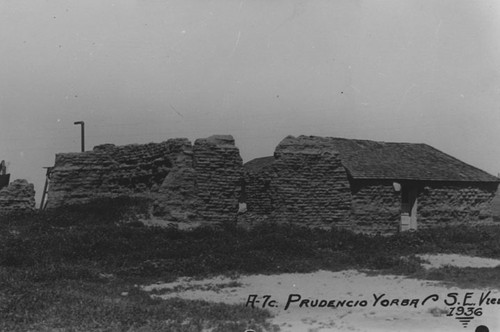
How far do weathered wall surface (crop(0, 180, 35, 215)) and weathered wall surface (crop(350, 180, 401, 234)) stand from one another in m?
11.7

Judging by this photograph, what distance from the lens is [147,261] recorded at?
37.9 ft

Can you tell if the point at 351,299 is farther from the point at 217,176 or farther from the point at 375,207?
the point at 375,207

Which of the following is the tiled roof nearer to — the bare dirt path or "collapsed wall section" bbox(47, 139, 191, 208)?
"collapsed wall section" bbox(47, 139, 191, 208)

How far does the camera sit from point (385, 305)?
7465 millimetres

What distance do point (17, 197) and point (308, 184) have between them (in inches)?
409

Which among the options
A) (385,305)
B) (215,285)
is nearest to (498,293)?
(385,305)

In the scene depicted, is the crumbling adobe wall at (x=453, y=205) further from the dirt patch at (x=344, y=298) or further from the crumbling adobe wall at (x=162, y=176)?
the dirt patch at (x=344, y=298)

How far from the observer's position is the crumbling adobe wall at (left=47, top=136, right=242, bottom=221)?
612 inches

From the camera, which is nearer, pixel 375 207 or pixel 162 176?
pixel 162 176

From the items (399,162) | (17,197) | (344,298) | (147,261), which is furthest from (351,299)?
(399,162)

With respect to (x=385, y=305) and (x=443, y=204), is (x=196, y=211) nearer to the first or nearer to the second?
(x=385, y=305)

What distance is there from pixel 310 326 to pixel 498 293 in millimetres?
3798

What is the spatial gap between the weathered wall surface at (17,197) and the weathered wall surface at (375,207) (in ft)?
38.4

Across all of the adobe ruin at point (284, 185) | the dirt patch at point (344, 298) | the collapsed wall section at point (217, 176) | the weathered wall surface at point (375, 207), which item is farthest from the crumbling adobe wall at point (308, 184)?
the dirt patch at point (344, 298)
